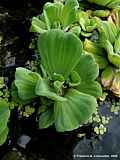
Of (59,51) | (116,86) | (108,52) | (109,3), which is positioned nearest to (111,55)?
(108,52)

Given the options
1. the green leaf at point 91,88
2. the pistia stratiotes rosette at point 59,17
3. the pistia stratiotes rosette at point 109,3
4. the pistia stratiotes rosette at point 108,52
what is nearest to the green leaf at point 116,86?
the pistia stratiotes rosette at point 108,52

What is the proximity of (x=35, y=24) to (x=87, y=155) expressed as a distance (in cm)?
61

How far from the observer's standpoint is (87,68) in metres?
1.63

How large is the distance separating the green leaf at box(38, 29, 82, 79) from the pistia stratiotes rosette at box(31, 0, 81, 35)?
221 millimetres

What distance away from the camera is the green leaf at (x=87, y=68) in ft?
5.28

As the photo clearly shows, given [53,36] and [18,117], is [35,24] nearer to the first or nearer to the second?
[53,36]

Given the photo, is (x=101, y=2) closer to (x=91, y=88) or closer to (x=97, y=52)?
(x=97, y=52)

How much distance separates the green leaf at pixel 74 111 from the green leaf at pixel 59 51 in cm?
12

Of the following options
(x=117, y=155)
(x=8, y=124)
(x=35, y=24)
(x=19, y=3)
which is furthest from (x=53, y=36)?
(x=19, y=3)

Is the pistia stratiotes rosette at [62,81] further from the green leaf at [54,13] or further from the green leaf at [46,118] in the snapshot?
the green leaf at [54,13]

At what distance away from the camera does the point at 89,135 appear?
172 centimetres

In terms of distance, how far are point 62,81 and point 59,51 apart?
0.12m

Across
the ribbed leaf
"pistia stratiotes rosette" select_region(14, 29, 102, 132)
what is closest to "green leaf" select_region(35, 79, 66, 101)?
"pistia stratiotes rosette" select_region(14, 29, 102, 132)

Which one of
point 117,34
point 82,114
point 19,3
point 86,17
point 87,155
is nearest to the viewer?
point 82,114
